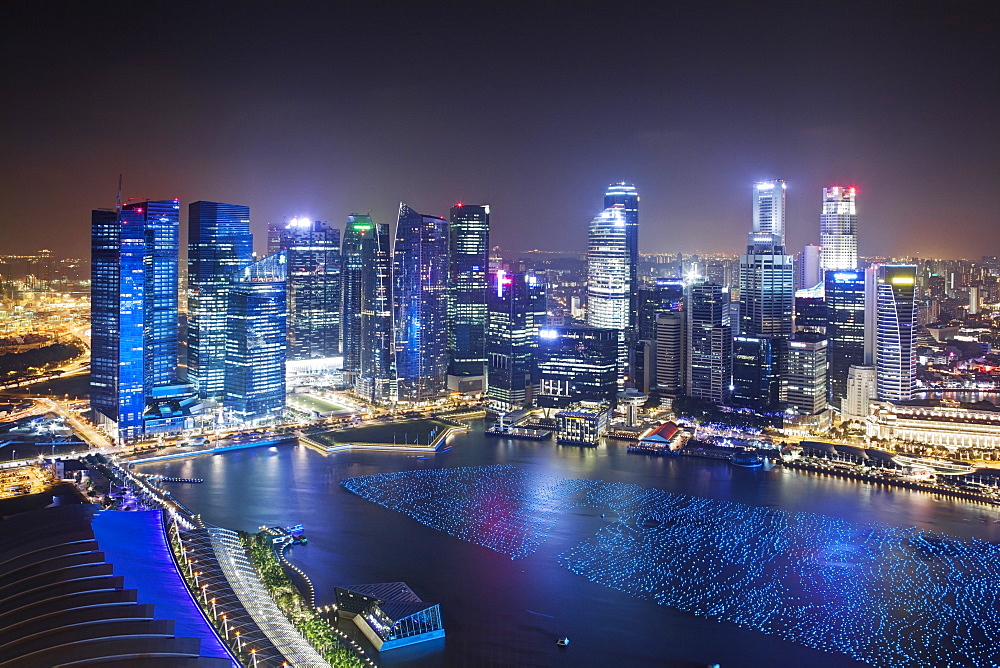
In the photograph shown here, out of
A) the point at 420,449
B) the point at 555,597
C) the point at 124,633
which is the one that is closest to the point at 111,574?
the point at 124,633

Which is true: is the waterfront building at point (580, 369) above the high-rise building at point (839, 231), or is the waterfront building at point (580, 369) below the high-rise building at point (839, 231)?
below

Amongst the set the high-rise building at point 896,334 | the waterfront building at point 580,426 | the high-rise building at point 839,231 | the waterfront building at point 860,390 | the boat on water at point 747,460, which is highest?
the high-rise building at point 839,231

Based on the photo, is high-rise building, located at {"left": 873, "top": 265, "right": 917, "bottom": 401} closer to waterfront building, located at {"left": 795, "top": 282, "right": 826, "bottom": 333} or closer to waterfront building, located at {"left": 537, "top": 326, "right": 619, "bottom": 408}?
waterfront building, located at {"left": 795, "top": 282, "right": 826, "bottom": 333}

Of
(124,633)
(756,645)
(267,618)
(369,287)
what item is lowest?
(756,645)

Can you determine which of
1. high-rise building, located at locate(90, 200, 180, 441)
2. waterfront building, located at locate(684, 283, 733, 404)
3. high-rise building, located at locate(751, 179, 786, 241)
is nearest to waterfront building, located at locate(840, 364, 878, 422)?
waterfront building, located at locate(684, 283, 733, 404)

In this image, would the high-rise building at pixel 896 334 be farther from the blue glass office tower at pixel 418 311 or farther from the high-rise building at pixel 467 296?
the blue glass office tower at pixel 418 311

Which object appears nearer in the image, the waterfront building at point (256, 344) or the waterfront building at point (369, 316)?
the waterfront building at point (256, 344)

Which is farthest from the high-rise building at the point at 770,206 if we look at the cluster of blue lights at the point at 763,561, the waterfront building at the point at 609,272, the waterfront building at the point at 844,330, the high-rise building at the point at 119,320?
the high-rise building at the point at 119,320

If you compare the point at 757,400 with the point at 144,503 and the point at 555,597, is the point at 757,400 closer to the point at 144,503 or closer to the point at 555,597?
the point at 555,597
